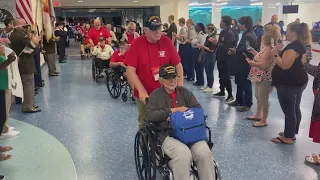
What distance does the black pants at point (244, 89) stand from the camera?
4.80 metres

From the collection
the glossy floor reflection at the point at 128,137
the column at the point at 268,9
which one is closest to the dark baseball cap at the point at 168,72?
the glossy floor reflection at the point at 128,137

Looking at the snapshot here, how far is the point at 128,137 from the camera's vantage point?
3.84 metres

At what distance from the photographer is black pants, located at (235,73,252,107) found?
15.8 feet

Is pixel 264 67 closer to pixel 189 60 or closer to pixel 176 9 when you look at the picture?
pixel 189 60

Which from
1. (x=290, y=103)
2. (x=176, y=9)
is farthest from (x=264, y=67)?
(x=176, y=9)

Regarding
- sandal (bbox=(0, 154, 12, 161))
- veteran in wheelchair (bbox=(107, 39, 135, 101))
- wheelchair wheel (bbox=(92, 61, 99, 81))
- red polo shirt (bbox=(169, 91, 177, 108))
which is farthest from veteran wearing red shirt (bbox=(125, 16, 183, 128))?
wheelchair wheel (bbox=(92, 61, 99, 81))

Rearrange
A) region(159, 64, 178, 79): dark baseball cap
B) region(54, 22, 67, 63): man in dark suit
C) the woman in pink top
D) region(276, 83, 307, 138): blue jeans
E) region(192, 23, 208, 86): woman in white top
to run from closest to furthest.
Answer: region(159, 64, 178, 79): dark baseball cap
region(276, 83, 307, 138): blue jeans
the woman in pink top
region(192, 23, 208, 86): woman in white top
region(54, 22, 67, 63): man in dark suit

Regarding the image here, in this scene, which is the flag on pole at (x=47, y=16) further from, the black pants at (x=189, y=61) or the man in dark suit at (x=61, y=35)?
the black pants at (x=189, y=61)

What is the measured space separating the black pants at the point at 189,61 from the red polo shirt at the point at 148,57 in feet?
14.8

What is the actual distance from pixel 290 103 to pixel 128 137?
1.88 metres

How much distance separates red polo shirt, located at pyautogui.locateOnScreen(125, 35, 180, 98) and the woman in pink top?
148cm

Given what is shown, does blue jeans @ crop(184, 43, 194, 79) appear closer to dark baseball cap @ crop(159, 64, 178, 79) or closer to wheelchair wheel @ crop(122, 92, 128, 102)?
wheelchair wheel @ crop(122, 92, 128, 102)

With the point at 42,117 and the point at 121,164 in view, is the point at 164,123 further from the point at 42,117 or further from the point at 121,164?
the point at 42,117

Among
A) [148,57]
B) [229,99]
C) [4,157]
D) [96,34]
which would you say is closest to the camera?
[148,57]
